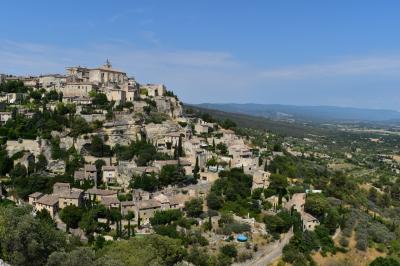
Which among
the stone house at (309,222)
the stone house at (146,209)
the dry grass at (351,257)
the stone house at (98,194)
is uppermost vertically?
the stone house at (98,194)

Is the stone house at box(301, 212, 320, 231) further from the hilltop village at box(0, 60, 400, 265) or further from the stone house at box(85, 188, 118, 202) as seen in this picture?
the stone house at box(85, 188, 118, 202)

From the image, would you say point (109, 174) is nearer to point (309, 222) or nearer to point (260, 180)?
point (260, 180)

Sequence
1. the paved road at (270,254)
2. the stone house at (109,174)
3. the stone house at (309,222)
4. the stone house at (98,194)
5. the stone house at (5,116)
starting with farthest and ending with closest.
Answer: the stone house at (5,116)
the stone house at (109,174)
the stone house at (309,222)
the stone house at (98,194)
the paved road at (270,254)

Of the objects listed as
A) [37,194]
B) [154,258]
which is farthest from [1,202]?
[154,258]

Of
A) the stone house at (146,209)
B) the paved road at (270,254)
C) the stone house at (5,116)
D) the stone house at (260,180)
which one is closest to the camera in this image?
the paved road at (270,254)

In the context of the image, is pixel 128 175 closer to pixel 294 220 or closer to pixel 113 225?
pixel 113 225

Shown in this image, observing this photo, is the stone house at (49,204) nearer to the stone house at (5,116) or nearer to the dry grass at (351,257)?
the stone house at (5,116)

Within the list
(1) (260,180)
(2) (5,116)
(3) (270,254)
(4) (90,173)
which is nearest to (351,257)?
(3) (270,254)

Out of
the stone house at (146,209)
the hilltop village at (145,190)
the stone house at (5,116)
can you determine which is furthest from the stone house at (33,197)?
the stone house at (5,116)
